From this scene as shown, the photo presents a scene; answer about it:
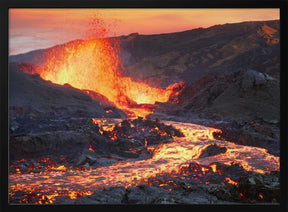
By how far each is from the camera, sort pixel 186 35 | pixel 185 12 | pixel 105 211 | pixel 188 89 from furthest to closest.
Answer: pixel 188 89 < pixel 186 35 < pixel 185 12 < pixel 105 211

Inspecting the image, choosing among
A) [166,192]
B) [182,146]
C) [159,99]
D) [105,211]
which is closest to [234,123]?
[182,146]

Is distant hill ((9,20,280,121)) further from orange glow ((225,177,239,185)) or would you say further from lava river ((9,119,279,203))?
orange glow ((225,177,239,185))

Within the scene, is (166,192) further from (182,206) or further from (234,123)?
(234,123)

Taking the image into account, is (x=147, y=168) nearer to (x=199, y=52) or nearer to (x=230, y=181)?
(x=230, y=181)

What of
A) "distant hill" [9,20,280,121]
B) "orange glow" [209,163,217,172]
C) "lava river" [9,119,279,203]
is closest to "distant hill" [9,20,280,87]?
"distant hill" [9,20,280,121]

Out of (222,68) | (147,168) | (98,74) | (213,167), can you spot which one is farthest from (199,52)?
(147,168)

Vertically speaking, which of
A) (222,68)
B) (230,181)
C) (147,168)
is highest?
(222,68)
